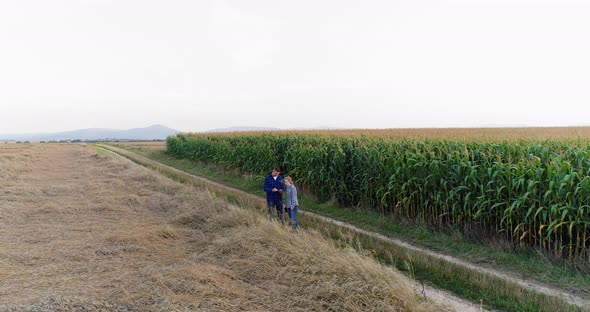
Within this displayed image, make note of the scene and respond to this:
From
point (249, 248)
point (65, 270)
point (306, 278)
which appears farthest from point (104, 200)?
Result: point (306, 278)

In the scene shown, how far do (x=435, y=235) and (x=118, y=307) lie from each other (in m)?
7.34

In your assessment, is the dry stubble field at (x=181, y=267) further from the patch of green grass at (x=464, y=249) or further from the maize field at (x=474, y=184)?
the maize field at (x=474, y=184)

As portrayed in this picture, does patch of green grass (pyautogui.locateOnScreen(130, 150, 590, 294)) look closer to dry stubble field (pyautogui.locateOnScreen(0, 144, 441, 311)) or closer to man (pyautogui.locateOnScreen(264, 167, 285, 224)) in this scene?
man (pyautogui.locateOnScreen(264, 167, 285, 224))

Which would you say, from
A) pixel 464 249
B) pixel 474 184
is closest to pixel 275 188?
pixel 464 249

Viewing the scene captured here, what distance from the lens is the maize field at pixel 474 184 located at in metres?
7.53

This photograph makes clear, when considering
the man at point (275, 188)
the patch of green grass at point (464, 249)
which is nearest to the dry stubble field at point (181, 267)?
the man at point (275, 188)

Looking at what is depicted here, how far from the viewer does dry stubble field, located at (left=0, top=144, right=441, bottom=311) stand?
16.7 feet

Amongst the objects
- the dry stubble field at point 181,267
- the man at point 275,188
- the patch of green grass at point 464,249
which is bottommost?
the patch of green grass at point 464,249

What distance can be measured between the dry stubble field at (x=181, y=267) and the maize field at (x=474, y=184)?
3.95 m

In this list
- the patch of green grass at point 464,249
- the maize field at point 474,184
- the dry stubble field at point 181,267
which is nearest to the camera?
the dry stubble field at point 181,267

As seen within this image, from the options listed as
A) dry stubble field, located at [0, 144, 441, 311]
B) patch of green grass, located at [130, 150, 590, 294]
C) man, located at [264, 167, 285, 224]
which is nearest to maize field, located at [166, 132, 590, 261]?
patch of green grass, located at [130, 150, 590, 294]

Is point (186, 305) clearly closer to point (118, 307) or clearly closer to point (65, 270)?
point (118, 307)

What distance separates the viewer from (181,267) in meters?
6.34

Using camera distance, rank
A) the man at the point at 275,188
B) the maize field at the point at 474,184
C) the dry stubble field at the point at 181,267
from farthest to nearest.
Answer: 1. the man at the point at 275,188
2. the maize field at the point at 474,184
3. the dry stubble field at the point at 181,267
